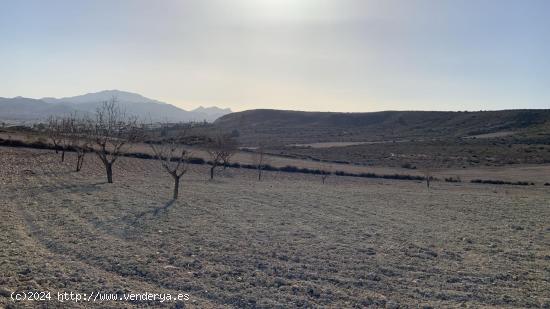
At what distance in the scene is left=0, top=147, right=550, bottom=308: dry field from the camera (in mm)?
9242

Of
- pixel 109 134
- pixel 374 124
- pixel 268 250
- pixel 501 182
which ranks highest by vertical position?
pixel 374 124

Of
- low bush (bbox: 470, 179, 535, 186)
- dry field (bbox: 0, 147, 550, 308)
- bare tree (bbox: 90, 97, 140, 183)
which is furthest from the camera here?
low bush (bbox: 470, 179, 535, 186)

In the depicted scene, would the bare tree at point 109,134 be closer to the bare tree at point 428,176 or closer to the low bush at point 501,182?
the bare tree at point 428,176

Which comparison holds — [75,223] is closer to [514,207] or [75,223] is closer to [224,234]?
[224,234]

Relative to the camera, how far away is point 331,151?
8100cm

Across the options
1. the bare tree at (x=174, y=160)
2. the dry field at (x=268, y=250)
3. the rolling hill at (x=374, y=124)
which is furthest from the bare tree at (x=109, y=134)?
the rolling hill at (x=374, y=124)

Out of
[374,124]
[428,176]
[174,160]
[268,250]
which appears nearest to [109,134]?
[174,160]

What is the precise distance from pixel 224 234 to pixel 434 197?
18.9 metres

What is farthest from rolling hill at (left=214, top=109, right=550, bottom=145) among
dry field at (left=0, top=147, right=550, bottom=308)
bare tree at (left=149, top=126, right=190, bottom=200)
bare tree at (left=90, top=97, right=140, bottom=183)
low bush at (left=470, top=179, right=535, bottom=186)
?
dry field at (left=0, top=147, right=550, bottom=308)

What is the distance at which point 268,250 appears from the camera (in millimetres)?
12609

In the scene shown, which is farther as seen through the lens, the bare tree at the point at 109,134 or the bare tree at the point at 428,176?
the bare tree at the point at 428,176

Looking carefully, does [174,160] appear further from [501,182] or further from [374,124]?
[374,124]

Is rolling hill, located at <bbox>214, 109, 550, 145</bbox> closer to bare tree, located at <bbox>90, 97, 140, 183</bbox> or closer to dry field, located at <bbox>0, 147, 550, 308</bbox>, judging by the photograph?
bare tree, located at <bbox>90, 97, 140, 183</bbox>

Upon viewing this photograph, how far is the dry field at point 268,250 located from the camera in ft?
30.3
